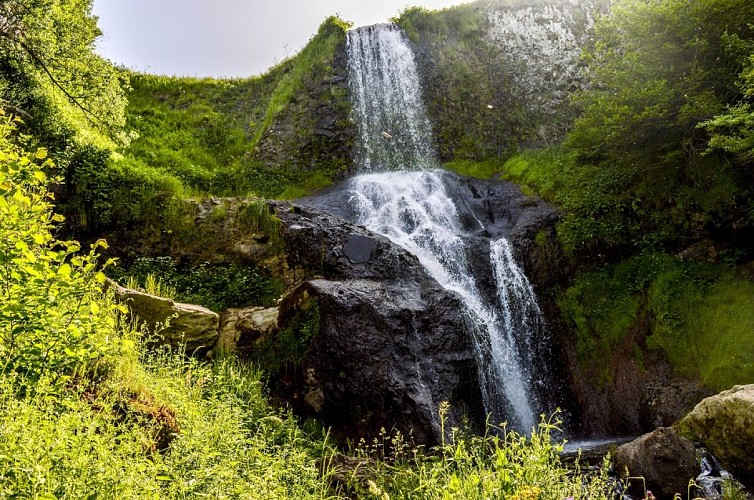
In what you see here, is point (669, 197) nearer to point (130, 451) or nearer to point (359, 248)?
point (359, 248)

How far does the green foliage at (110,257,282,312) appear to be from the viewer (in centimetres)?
883

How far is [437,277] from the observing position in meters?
9.52

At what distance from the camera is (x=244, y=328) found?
8008 mm

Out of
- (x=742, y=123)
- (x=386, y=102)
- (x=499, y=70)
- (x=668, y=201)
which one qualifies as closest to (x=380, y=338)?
(x=742, y=123)

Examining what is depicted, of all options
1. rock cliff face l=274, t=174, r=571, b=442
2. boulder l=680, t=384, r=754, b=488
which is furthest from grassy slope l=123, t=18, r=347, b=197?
boulder l=680, t=384, r=754, b=488

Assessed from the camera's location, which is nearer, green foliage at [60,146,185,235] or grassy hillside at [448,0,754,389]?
grassy hillside at [448,0,754,389]

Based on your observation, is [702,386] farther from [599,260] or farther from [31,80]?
[31,80]

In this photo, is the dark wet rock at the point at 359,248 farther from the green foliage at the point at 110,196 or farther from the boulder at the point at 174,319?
the green foliage at the point at 110,196

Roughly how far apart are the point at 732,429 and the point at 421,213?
7957mm

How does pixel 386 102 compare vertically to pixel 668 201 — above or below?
above

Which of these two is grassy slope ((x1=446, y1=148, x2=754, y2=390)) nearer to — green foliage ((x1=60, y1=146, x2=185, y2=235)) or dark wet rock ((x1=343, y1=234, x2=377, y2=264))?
dark wet rock ((x1=343, y1=234, x2=377, y2=264))

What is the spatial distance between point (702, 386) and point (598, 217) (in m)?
4.22

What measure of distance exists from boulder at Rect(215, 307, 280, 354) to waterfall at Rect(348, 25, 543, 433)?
3.38 meters

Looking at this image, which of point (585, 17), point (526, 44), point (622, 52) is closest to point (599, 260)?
point (622, 52)
